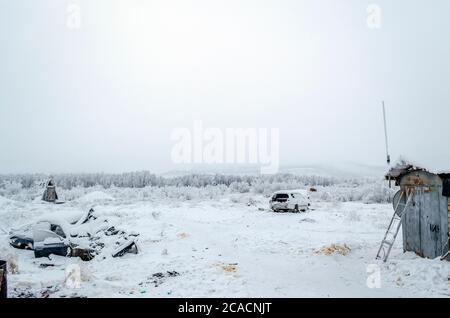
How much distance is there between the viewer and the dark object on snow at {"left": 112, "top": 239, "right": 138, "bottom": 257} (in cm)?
1191

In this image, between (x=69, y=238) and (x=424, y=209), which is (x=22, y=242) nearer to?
(x=69, y=238)

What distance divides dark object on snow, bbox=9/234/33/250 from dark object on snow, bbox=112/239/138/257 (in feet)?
10.6

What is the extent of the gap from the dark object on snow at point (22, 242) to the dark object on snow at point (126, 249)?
3242 mm

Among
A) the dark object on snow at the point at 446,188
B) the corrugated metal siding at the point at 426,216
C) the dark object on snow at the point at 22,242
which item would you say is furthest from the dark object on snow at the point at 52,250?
the dark object on snow at the point at 446,188

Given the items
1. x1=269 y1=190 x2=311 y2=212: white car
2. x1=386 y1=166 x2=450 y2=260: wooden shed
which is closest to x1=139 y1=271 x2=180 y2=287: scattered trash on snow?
x1=386 y1=166 x2=450 y2=260: wooden shed

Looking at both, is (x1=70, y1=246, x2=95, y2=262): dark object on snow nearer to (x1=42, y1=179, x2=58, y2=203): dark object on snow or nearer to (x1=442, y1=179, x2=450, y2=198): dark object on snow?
(x1=442, y1=179, x2=450, y2=198): dark object on snow

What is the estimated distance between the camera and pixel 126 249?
12.3 meters

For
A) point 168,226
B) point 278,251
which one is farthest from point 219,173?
point 278,251

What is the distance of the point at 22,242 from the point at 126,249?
3.90 m

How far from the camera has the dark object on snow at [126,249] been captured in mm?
11914

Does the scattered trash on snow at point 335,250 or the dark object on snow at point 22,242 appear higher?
the dark object on snow at point 22,242

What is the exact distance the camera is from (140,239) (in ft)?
49.8

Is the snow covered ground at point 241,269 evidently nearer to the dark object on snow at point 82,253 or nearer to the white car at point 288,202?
the dark object on snow at point 82,253
